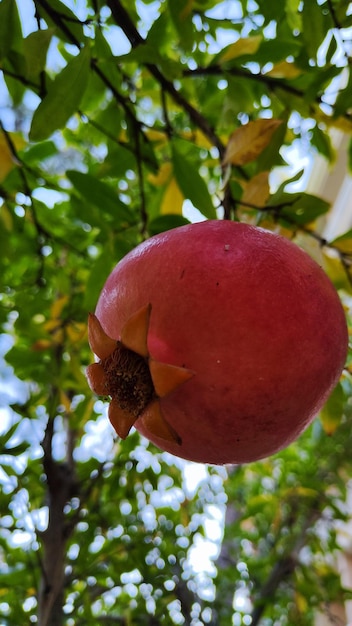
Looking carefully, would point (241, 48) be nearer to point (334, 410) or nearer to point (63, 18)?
point (63, 18)

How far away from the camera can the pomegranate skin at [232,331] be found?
31 cm

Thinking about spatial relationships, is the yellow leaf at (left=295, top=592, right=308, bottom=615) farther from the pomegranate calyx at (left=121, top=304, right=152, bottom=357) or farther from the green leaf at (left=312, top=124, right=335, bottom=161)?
the pomegranate calyx at (left=121, top=304, right=152, bottom=357)

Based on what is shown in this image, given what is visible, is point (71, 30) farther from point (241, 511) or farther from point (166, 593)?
point (241, 511)

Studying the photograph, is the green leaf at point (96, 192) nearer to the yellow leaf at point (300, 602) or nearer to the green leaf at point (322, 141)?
the green leaf at point (322, 141)

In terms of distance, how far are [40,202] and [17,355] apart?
0.81 ft

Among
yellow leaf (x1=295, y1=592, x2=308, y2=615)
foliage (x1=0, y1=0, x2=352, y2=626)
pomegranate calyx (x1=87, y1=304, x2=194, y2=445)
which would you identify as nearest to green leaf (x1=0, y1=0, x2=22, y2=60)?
foliage (x1=0, y1=0, x2=352, y2=626)

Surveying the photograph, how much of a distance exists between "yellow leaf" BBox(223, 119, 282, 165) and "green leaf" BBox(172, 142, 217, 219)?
6 centimetres

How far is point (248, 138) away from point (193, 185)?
0.29ft

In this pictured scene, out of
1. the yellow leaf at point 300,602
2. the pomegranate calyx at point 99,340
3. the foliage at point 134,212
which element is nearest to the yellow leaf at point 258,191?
the foliage at point 134,212

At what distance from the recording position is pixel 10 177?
746 mm

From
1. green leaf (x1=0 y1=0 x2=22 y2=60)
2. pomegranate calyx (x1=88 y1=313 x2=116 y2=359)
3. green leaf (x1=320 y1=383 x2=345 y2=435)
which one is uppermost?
green leaf (x1=0 y1=0 x2=22 y2=60)

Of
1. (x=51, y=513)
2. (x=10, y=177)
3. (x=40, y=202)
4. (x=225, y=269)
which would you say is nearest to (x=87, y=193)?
(x=10, y=177)

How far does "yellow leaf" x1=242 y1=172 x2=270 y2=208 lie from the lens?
0.54 m

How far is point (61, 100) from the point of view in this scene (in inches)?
20.2
